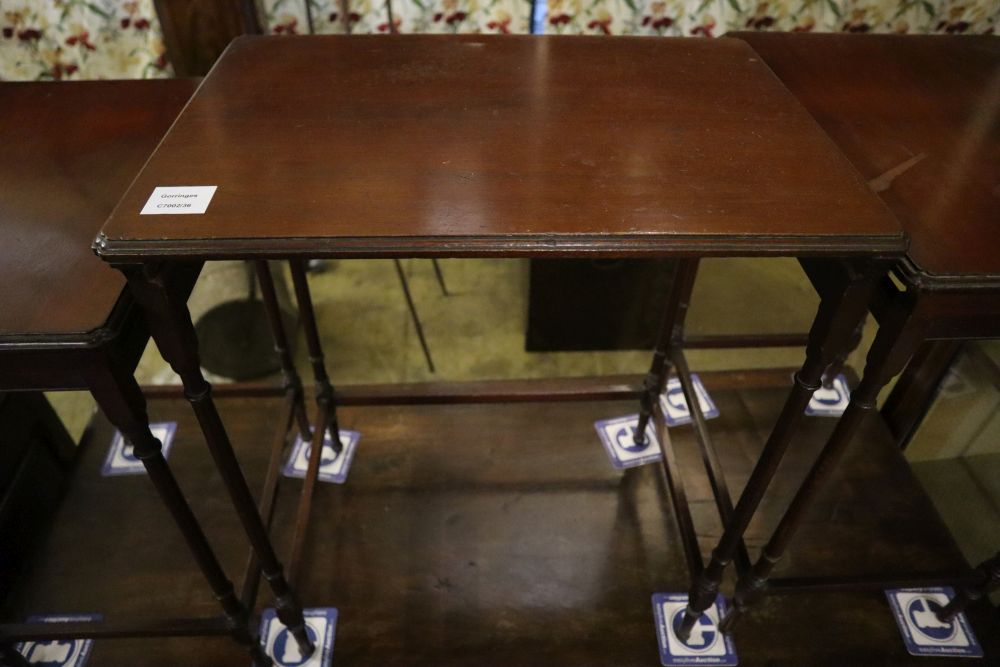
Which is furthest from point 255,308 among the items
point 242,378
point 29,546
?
point 29,546

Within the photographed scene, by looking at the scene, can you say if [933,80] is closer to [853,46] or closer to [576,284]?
[853,46]

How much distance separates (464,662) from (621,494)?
1.70ft

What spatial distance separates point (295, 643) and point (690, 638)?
0.77 meters

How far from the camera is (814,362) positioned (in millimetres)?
876

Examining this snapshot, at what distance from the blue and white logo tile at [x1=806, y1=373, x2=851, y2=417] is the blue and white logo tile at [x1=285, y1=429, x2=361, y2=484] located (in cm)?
117

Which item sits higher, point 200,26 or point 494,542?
point 200,26

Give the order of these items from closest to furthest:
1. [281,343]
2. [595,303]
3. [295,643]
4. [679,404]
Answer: [295,643] < [281,343] < [679,404] < [595,303]

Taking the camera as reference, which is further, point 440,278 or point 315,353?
point 440,278

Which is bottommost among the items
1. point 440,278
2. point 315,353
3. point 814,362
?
point 440,278

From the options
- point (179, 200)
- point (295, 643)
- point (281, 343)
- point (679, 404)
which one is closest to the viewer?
point (179, 200)

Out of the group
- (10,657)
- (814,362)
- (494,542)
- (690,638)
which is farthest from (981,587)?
(10,657)

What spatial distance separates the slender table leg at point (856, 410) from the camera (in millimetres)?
828

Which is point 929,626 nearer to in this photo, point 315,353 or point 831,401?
point 831,401

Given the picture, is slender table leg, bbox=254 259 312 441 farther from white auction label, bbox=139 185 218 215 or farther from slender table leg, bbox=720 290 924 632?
slender table leg, bbox=720 290 924 632
